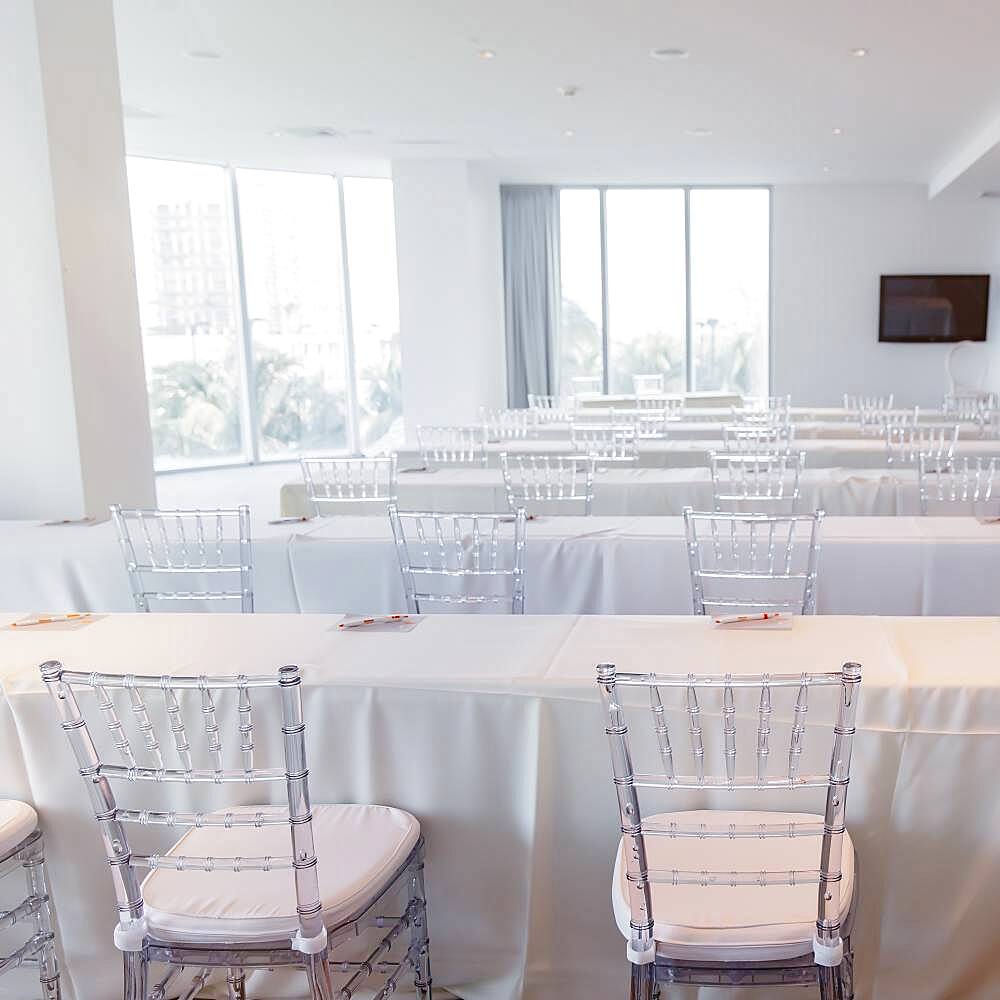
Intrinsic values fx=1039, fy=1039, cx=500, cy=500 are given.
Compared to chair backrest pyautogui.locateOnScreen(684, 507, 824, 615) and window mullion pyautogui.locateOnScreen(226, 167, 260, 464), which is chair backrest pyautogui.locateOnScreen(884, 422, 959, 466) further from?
window mullion pyautogui.locateOnScreen(226, 167, 260, 464)

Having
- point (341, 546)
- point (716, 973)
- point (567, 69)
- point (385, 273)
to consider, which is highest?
point (567, 69)

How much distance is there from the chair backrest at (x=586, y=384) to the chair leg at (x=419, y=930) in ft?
37.9

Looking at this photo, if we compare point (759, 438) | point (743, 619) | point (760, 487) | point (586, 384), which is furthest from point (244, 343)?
point (743, 619)

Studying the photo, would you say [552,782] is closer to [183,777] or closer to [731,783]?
[731,783]

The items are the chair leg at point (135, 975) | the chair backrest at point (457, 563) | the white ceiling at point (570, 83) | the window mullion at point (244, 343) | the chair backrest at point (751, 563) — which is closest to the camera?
the chair leg at point (135, 975)

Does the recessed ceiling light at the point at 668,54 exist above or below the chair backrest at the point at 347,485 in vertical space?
above

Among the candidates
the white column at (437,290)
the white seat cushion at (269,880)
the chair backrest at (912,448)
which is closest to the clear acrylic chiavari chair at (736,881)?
the white seat cushion at (269,880)

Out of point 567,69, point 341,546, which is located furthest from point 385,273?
point 341,546

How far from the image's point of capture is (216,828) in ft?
6.32

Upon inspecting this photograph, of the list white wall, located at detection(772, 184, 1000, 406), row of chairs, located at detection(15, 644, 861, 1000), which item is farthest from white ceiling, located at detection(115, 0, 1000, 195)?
row of chairs, located at detection(15, 644, 861, 1000)

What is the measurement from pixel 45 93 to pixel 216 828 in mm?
3921

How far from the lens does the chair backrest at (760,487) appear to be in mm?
4590

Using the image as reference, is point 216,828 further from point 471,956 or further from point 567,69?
point 567,69

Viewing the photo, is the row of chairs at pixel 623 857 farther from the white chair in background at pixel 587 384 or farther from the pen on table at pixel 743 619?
the white chair in background at pixel 587 384
